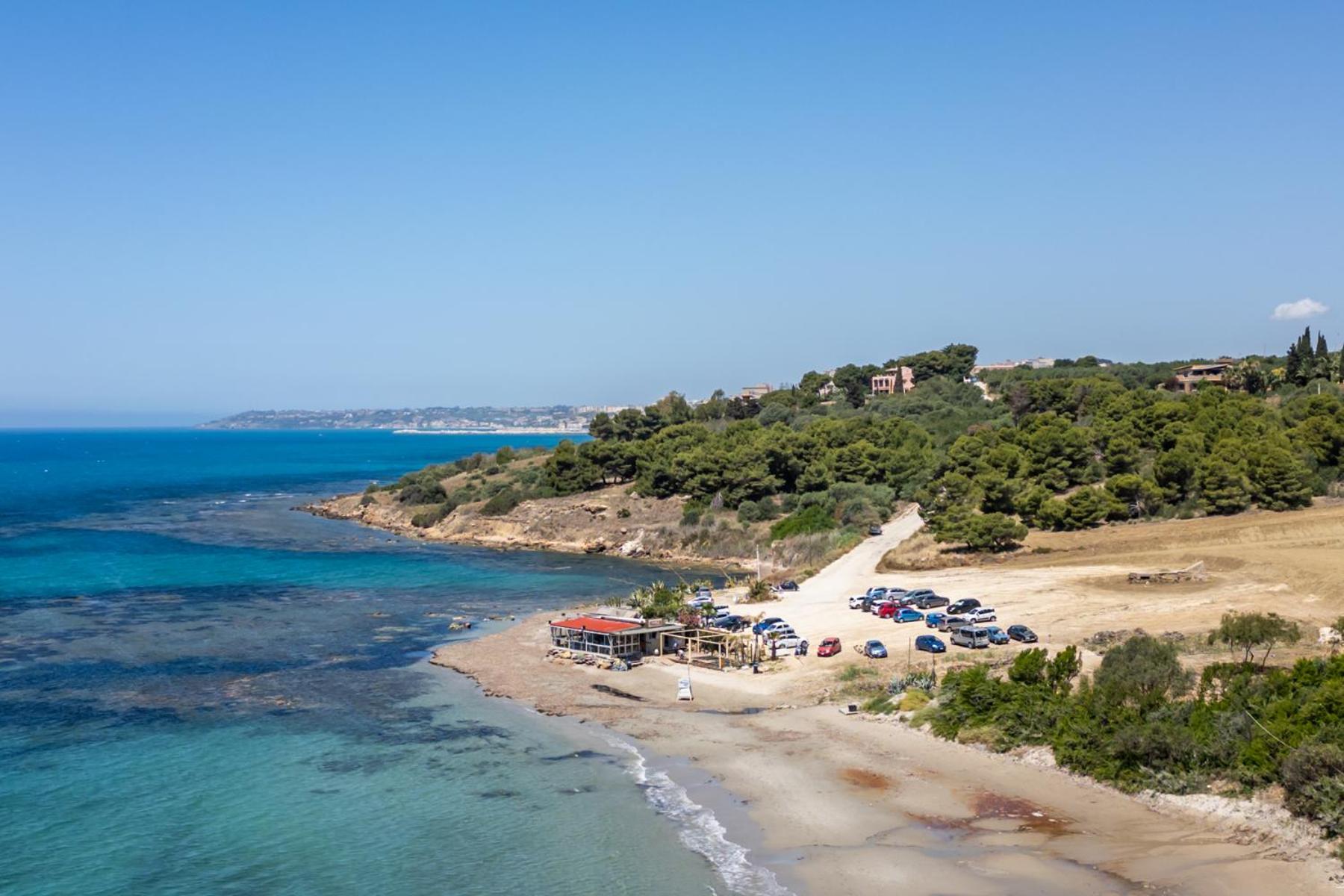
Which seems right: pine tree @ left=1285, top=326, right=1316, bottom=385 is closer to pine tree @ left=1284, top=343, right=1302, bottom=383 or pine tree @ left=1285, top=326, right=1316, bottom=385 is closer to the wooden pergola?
pine tree @ left=1284, top=343, right=1302, bottom=383

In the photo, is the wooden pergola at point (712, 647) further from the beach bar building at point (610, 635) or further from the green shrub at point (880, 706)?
the green shrub at point (880, 706)

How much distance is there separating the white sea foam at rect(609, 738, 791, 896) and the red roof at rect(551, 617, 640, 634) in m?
13.1

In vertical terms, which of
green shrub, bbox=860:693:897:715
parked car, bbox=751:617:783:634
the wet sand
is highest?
parked car, bbox=751:617:783:634

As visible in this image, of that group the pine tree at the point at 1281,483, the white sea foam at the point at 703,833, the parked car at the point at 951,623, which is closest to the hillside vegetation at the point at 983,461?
the pine tree at the point at 1281,483

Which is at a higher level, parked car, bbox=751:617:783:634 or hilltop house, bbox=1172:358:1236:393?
hilltop house, bbox=1172:358:1236:393

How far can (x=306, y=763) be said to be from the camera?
113 ft

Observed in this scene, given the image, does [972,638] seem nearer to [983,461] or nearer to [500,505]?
[983,461]

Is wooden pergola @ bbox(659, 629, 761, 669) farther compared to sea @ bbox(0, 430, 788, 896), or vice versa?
wooden pergola @ bbox(659, 629, 761, 669)

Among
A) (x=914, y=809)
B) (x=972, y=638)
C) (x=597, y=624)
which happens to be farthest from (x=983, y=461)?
(x=914, y=809)

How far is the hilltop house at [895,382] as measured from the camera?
164 meters

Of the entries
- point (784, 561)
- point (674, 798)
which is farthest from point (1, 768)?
point (784, 561)

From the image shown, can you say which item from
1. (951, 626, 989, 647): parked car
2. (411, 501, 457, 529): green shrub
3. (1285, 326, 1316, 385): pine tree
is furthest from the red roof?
(1285, 326, 1316, 385): pine tree

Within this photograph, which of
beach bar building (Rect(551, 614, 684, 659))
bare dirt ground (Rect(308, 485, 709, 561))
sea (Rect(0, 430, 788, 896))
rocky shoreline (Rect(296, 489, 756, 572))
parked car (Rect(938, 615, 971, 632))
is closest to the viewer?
sea (Rect(0, 430, 788, 896))

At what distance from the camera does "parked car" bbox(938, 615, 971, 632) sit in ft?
154
